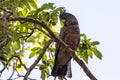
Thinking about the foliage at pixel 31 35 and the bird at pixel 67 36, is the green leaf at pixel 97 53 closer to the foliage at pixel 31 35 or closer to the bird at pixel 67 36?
the foliage at pixel 31 35

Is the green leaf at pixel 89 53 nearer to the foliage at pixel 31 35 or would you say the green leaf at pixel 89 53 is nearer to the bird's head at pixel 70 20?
the foliage at pixel 31 35

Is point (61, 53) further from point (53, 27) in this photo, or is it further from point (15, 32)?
point (15, 32)

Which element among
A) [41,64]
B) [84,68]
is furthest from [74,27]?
[84,68]

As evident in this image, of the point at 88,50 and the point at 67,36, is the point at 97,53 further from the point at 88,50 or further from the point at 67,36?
the point at 67,36

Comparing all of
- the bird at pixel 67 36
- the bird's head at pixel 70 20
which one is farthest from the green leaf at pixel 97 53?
the bird's head at pixel 70 20

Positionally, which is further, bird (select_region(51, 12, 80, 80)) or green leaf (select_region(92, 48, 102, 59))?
bird (select_region(51, 12, 80, 80))

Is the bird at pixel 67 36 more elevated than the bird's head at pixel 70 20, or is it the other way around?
the bird's head at pixel 70 20

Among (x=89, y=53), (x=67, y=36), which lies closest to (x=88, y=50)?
(x=89, y=53)

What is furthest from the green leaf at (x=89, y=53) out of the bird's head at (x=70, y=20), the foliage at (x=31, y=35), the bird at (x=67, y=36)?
the bird's head at (x=70, y=20)

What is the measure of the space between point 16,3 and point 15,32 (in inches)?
12.9

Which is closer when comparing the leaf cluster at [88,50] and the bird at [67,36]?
the leaf cluster at [88,50]

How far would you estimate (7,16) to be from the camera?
3568mm

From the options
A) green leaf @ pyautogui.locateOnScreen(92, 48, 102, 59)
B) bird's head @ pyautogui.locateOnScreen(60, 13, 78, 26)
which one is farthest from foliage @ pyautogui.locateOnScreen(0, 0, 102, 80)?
bird's head @ pyautogui.locateOnScreen(60, 13, 78, 26)

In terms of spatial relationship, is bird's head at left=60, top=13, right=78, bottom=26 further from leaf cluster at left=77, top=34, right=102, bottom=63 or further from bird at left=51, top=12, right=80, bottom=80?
leaf cluster at left=77, top=34, right=102, bottom=63
